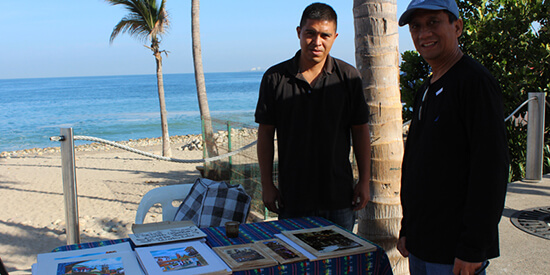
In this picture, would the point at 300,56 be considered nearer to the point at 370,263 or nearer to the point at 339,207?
the point at 339,207

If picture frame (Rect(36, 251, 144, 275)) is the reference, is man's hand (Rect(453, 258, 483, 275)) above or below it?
above

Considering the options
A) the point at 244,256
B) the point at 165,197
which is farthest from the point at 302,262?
the point at 165,197

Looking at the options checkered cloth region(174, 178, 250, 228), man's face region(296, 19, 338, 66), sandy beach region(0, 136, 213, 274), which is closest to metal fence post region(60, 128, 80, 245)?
checkered cloth region(174, 178, 250, 228)

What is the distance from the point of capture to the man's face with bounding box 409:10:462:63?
187 centimetres

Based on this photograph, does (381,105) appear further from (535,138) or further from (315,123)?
(535,138)

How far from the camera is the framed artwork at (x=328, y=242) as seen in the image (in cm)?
208

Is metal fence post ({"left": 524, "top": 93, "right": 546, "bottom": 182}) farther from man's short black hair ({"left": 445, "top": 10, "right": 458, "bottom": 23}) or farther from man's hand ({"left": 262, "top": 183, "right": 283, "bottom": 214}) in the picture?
man's short black hair ({"left": 445, "top": 10, "right": 458, "bottom": 23})

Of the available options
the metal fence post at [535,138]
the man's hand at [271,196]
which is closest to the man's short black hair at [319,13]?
the man's hand at [271,196]

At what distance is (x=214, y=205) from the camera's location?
356 centimetres

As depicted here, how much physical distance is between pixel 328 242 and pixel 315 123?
74 centimetres

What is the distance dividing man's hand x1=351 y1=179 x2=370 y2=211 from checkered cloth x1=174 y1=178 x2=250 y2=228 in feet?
3.66

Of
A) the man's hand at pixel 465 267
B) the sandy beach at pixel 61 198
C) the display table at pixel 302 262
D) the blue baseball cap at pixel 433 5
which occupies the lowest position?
the sandy beach at pixel 61 198

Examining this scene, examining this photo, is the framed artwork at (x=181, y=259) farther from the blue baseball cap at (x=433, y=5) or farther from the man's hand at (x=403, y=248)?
the blue baseball cap at (x=433, y=5)

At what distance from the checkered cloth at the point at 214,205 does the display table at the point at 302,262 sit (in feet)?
3.32
